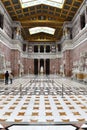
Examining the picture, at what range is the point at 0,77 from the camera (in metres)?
20.5

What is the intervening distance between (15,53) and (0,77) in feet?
36.6

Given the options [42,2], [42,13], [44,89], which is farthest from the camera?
[42,13]

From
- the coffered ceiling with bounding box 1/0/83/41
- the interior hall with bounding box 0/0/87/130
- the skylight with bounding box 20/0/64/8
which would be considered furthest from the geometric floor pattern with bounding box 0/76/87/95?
the skylight with bounding box 20/0/64/8

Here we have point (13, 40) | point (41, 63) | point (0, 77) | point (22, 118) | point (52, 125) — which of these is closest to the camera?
point (52, 125)

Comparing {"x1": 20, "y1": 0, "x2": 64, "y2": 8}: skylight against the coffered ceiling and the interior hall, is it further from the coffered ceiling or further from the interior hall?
the coffered ceiling

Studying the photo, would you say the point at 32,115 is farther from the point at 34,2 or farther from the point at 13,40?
the point at 13,40

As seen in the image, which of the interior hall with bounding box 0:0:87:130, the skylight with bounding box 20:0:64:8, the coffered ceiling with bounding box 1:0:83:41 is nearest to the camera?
the interior hall with bounding box 0:0:87:130

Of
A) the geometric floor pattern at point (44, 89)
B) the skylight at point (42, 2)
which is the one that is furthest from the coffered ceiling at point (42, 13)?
the geometric floor pattern at point (44, 89)

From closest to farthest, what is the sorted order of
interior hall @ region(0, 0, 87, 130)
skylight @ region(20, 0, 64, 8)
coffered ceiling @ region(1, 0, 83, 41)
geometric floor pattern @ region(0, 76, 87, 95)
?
1. interior hall @ region(0, 0, 87, 130)
2. geometric floor pattern @ region(0, 76, 87, 95)
3. coffered ceiling @ region(1, 0, 83, 41)
4. skylight @ region(20, 0, 64, 8)

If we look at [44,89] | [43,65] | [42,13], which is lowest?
[44,89]

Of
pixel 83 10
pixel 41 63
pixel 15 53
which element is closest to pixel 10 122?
pixel 83 10

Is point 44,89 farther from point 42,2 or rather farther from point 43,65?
point 43,65

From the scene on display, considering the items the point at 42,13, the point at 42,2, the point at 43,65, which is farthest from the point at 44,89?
the point at 43,65

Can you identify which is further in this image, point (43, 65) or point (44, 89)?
point (43, 65)
